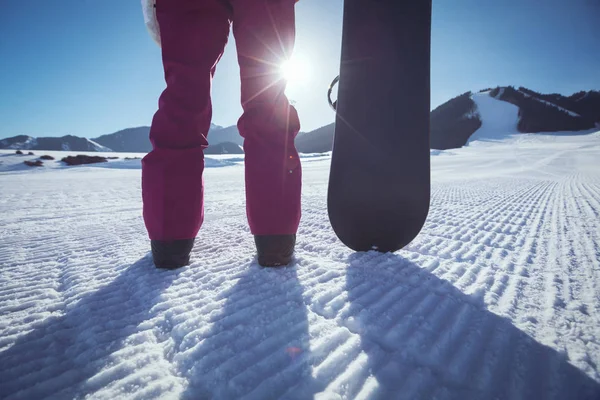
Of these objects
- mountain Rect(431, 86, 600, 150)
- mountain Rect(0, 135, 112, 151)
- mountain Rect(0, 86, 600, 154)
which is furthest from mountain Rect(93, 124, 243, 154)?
mountain Rect(431, 86, 600, 150)

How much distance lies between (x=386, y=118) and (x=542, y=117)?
79.6 ft

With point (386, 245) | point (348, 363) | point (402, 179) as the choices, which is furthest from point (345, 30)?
point (348, 363)

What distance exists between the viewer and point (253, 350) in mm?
316

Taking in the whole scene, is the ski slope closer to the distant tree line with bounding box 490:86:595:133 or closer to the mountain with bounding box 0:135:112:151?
the distant tree line with bounding box 490:86:595:133

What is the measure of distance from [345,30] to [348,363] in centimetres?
63

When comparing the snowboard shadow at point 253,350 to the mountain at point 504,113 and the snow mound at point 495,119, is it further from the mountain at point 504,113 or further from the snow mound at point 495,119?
the snow mound at point 495,119

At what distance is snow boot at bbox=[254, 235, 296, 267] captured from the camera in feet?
1.80

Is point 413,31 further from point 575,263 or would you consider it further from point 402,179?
point 575,263

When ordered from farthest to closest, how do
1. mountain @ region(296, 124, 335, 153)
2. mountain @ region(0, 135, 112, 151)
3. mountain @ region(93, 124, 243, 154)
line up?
mountain @ region(93, 124, 243, 154) → mountain @ region(0, 135, 112, 151) → mountain @ region(296, 124, 335, 153)

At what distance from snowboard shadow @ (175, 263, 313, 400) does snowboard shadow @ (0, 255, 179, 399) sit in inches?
3.8

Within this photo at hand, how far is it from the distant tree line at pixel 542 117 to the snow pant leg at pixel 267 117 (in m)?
23.3

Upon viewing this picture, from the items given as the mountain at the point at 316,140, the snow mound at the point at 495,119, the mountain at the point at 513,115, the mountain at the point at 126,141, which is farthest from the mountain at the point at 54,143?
the snow mound at the point at 495,119

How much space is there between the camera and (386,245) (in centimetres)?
60

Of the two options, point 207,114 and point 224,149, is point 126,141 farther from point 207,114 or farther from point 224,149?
point 207,114
